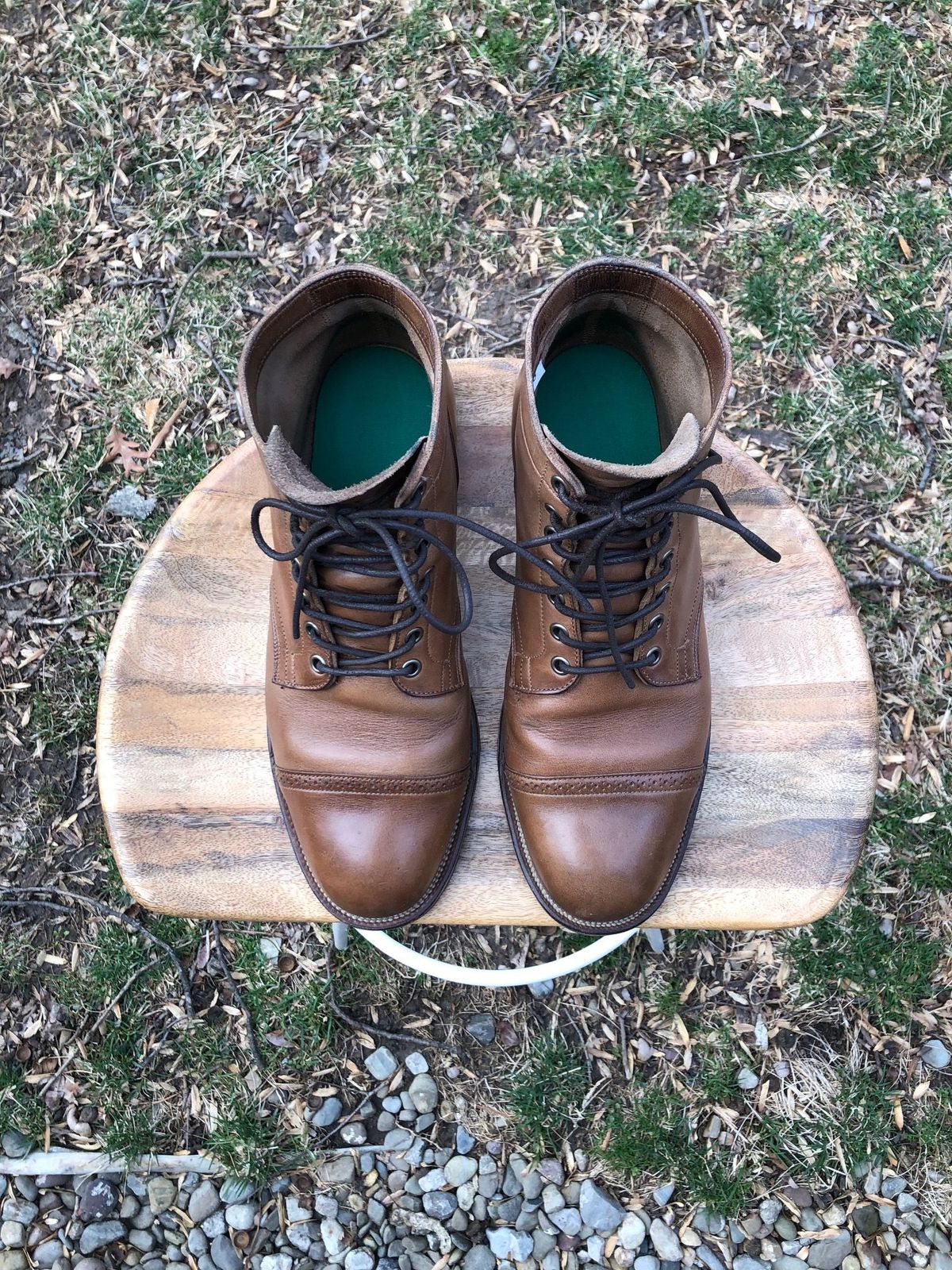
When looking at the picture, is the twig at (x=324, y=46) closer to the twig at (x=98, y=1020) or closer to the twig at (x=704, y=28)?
the twig at (x=704, y=28)

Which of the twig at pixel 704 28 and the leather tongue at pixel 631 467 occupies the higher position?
the twig at pixel 704 28

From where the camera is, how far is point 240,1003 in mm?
2234

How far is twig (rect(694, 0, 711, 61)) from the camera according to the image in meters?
2.68

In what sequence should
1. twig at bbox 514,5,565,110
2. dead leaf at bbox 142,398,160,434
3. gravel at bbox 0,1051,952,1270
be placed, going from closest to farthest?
gravel at bbox 0,1051,952,1270, dead leaf at bbox 142,398,160,434, twig at bbox 514,5,565,110

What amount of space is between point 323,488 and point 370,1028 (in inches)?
59.2

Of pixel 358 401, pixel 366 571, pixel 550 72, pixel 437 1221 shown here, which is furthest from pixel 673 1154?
pixel 550 72

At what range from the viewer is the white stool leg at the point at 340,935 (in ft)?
7.07

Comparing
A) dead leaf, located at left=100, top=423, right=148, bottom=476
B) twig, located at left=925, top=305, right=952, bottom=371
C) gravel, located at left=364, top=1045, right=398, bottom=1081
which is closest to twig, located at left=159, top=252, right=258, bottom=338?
dead leaf, located at left=100, top=423, right=148, bottom=476

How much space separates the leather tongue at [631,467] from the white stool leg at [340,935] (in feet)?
4.45

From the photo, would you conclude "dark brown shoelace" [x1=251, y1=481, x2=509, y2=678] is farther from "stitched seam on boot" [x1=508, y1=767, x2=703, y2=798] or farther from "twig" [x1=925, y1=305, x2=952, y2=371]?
"twig" [x1=925, y1=305, x2=952, y2=371]

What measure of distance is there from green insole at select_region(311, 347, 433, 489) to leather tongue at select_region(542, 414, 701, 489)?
0.33 m

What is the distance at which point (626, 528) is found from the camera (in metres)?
1.36

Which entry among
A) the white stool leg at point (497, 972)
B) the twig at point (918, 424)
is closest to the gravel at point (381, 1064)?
the white stool leg at point (497, 972)

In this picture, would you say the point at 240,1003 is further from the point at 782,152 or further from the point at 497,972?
the point at 782,152
